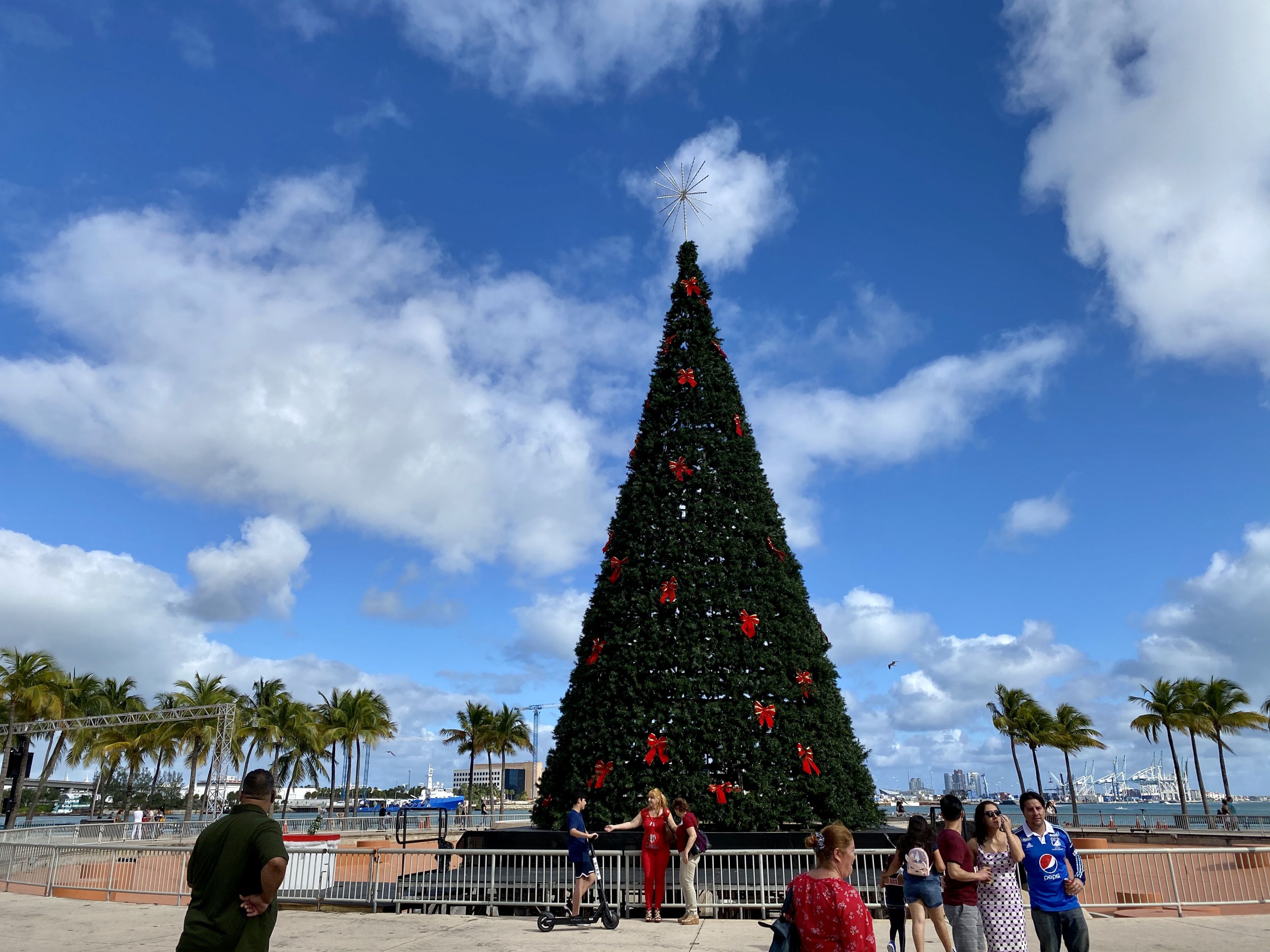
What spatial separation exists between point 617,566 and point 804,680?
382 centimetres

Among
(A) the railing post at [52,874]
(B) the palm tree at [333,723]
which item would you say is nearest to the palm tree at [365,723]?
(B) the palm tree at [333,723]

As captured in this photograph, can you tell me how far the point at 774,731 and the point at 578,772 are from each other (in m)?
3.25

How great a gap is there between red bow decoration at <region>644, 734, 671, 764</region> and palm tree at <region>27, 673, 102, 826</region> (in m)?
39.5

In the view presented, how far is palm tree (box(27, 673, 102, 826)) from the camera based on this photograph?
4247cm

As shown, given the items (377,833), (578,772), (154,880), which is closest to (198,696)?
(377,833)

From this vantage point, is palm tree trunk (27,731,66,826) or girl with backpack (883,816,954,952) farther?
palm tree trunk (27,731,66,826)

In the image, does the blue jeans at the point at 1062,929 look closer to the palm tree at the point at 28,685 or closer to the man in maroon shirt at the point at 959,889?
the man in maroon shirt at the point at 959,889

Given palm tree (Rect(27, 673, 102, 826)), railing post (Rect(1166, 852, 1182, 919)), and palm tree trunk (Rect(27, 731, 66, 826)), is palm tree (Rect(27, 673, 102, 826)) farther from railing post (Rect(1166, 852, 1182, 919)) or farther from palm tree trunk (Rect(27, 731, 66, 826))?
railing post (Rect(1166, 852, 1182, 919))

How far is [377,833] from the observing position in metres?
33.3

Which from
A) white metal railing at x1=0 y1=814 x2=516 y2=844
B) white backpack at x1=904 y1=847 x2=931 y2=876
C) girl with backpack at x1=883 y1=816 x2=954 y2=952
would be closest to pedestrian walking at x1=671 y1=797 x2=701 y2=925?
girl with backpack at x1=883 y1=816 x2=954 y2=952

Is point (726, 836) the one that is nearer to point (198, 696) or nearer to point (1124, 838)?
point (1124, 838)

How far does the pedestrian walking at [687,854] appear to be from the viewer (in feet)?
35.5

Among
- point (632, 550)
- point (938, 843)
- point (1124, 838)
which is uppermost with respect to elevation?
point (632, 550)

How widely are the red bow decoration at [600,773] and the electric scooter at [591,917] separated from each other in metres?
1.51
